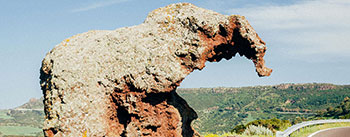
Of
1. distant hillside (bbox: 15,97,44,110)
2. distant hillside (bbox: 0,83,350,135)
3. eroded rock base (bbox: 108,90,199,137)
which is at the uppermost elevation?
distant hillside (bbox: 0,83,350,135)

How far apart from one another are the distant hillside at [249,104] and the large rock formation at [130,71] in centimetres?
5567

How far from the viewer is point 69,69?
1316cm

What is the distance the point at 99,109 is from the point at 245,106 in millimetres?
89704

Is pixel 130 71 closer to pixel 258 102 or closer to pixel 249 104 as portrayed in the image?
pixel 249 104

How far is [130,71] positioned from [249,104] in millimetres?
90624

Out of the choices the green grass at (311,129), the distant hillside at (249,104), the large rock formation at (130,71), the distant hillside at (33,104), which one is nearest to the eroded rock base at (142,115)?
the large rock formation at (130,71)

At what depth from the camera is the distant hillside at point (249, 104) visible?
273ft

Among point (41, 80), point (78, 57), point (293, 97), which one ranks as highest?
point (293, 97)

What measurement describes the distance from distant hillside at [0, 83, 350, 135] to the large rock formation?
55.7m

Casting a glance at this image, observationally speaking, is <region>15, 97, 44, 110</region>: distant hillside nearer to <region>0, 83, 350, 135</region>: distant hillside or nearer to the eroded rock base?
<region>0, 83, 350, 135</region>: distant hillside

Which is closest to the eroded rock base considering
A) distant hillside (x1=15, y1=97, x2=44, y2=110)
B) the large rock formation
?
the large rock formation

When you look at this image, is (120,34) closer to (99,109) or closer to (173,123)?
(99,109)

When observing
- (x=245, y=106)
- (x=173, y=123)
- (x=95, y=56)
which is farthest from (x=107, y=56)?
(x=245, y=106)

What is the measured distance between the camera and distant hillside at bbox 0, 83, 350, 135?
273 ft
